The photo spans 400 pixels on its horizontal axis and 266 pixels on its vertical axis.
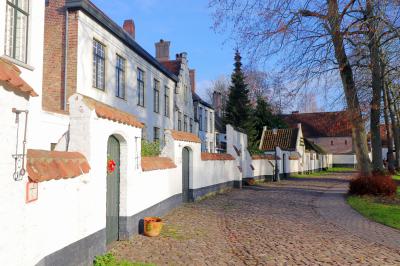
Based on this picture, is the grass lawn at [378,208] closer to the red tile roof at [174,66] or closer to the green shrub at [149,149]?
the green shrub at [149,149]

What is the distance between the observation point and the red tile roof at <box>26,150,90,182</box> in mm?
4234

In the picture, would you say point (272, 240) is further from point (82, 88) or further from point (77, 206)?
point (82, 88)

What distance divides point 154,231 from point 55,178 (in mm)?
4019

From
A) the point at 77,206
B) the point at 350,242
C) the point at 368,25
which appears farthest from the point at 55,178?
the point at 368,25

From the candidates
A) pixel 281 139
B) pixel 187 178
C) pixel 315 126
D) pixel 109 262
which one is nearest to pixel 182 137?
pixel 187 178

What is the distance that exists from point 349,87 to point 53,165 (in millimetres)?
14231

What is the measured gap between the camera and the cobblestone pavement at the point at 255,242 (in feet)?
21.7

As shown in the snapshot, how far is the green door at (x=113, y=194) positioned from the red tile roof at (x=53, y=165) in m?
1.55

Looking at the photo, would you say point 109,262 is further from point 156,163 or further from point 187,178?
point 187,178

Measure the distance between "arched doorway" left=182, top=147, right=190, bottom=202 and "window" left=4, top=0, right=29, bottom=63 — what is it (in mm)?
6014

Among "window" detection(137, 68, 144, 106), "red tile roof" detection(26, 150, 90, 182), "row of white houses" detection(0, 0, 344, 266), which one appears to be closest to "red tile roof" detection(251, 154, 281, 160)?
"row of white houses" detection(0, 0, 344, 266)

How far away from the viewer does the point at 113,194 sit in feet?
24.9

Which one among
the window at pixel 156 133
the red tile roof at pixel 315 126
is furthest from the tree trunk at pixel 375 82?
the red tile roof at pixel 315 126

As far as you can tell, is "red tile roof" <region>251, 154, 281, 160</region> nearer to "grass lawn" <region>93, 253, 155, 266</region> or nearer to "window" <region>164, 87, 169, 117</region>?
"window" <region>164, 87, 169, 117</region>
